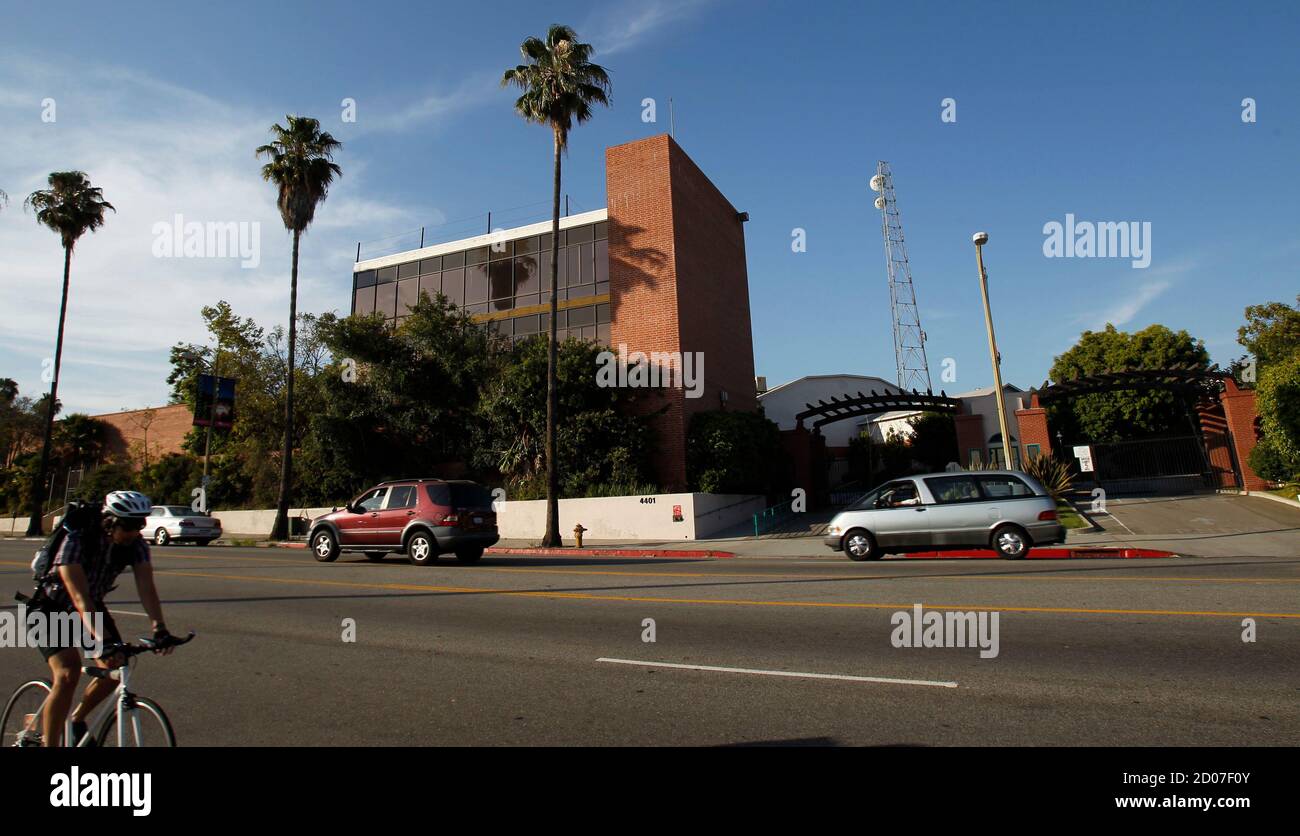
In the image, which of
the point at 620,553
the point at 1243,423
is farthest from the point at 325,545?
the point at 1243,423

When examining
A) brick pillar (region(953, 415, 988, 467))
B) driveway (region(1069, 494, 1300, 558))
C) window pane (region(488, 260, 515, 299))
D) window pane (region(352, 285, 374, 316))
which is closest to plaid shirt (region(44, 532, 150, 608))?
driveway (region(1069, 494, 1300, 558))

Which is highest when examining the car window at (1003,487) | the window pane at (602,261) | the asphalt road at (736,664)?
the window pane at (602,261)

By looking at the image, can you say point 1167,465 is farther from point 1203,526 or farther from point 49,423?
point 49,423

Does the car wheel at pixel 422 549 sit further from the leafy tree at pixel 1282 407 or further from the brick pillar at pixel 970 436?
the leafy tree at pixel 1282 407

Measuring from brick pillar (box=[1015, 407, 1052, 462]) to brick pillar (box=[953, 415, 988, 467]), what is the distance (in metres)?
2.01

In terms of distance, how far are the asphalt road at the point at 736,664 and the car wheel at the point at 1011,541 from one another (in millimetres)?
2635

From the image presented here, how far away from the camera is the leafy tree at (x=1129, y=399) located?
131 ft

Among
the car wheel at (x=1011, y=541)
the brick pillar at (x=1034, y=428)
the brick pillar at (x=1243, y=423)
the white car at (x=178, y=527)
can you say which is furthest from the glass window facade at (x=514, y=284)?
the brick pillar at (x=1243, y=423)
